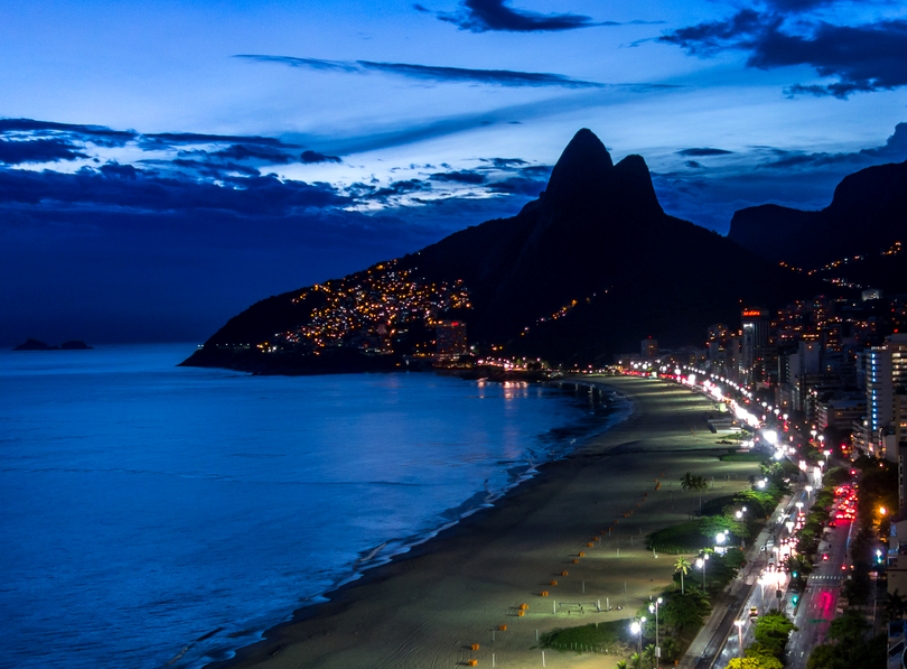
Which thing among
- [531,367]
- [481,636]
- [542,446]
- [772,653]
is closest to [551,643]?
[481,636]

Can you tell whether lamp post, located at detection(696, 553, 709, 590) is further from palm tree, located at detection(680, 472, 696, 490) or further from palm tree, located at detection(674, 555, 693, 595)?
palm tree, located at detection(680, 472, 696, 490)

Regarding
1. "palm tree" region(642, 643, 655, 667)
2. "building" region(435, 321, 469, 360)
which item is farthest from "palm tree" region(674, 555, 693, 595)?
"building" region(435, 321, 469, 360)

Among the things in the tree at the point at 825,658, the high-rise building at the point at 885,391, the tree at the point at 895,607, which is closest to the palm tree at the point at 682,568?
the tree at the point at 895,607

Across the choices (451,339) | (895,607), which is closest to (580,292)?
(451,339)

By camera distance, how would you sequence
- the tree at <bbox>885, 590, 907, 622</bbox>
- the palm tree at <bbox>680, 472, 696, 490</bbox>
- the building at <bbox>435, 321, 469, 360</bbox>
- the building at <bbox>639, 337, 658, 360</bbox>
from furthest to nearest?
1. the building at <bbox>435, 321, 469, 360</bbox>
2. the building at <bbox>639, 337, 658, 360</bbox>
3. the palm tree at <bbox>680, 472, 696, 490</bbox>
4. the tree at <bbox>885, 590, 907, 622</bbox>

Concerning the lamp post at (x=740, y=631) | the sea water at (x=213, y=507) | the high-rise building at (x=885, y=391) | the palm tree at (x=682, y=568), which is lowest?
the sea water at (x=213, y=507)

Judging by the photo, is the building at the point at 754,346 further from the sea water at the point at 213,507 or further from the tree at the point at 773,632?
the tree at the point at 773,632
